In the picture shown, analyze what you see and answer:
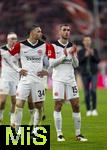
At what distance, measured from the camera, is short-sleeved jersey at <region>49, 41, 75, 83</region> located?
16.2 metres

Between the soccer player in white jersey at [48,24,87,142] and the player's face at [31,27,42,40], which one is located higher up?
the player's face at [31,27,42,40]

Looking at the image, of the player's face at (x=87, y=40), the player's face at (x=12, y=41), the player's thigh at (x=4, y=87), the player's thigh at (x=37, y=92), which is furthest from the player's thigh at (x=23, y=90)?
A: the player's face at (x=87, y=40)

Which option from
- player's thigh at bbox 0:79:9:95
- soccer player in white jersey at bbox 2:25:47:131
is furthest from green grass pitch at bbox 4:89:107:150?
player's thigh at bbox 0:79:9:95

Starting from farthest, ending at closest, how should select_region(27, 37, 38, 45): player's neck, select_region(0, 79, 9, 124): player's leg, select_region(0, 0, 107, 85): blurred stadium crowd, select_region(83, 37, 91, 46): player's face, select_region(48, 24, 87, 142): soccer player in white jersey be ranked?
select_region(0, 0, 107, 85): blurred stadium crowd < select_region(83, 37, 91, 46): player's face < select_region(0, 79, 9, 124): player's leg < select_region(48, 24, 87, 142): soccer player in white jersey < select_region(27, 37, 38, 45): player's neck

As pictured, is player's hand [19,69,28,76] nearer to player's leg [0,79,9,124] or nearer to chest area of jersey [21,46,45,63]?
chest area of jersey [21,46,45,63]

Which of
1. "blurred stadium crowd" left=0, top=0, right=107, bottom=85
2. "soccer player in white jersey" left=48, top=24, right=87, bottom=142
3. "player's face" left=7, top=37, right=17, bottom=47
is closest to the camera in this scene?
"soccer player in white jersey" left=48, top=24, right=87, bottom=142

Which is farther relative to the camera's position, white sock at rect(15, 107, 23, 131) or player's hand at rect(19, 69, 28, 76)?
white sock at rect(15, 107, 23, 131)

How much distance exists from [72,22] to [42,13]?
213 cm

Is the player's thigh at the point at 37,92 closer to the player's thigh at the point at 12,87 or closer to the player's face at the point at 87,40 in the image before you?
the player's thigh at the point at 12,87

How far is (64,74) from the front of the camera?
16.4 meters

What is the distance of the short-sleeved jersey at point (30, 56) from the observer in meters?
16.0

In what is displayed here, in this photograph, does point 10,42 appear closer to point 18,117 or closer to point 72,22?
point 18,117

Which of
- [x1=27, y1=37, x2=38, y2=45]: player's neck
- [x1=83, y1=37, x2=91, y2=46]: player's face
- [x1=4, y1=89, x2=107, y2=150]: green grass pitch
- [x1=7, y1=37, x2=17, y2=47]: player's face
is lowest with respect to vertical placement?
[x1=4, y1=89, x2=107, y2=150]: green grass pitch

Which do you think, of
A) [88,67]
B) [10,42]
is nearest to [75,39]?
[88,67]
